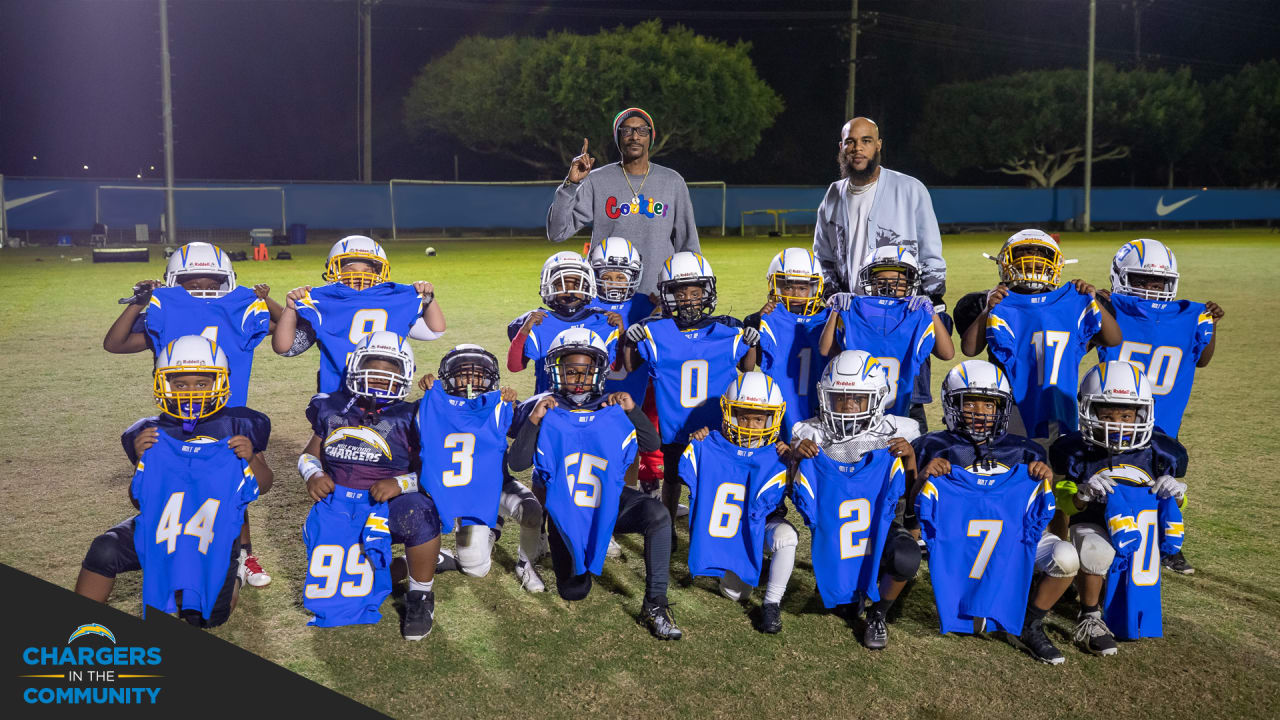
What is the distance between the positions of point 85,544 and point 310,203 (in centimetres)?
3262

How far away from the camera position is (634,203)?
22.6 ft

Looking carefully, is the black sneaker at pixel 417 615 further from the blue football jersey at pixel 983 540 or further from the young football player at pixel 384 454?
the blue football jersey at pixel 983 540

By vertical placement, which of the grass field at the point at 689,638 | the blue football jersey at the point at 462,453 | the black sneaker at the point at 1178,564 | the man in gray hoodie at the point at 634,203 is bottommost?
the grass field at the point at 689,638

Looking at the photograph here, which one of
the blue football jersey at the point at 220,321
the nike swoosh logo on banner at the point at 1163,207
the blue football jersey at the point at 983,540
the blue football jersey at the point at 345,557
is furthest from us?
the nike swoosh logo on banner at the point at 1163,207

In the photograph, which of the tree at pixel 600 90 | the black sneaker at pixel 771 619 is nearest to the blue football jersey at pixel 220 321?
the black sneaker at pixel 771 619

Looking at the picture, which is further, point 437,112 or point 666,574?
point 437,112

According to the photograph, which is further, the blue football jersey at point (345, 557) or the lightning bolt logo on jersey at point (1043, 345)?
the lightning bolt logo on jersey at point (1043, 345)

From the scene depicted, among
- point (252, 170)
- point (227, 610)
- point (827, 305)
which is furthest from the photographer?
point (252, 170)

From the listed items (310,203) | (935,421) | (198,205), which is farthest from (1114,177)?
(935,421)

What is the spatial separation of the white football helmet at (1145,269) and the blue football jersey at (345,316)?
4.34 meters

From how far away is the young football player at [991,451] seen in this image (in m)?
4.71

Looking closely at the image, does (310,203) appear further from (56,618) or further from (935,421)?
(56,618)

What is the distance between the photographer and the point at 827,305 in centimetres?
631

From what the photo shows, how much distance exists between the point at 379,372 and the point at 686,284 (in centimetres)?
191
